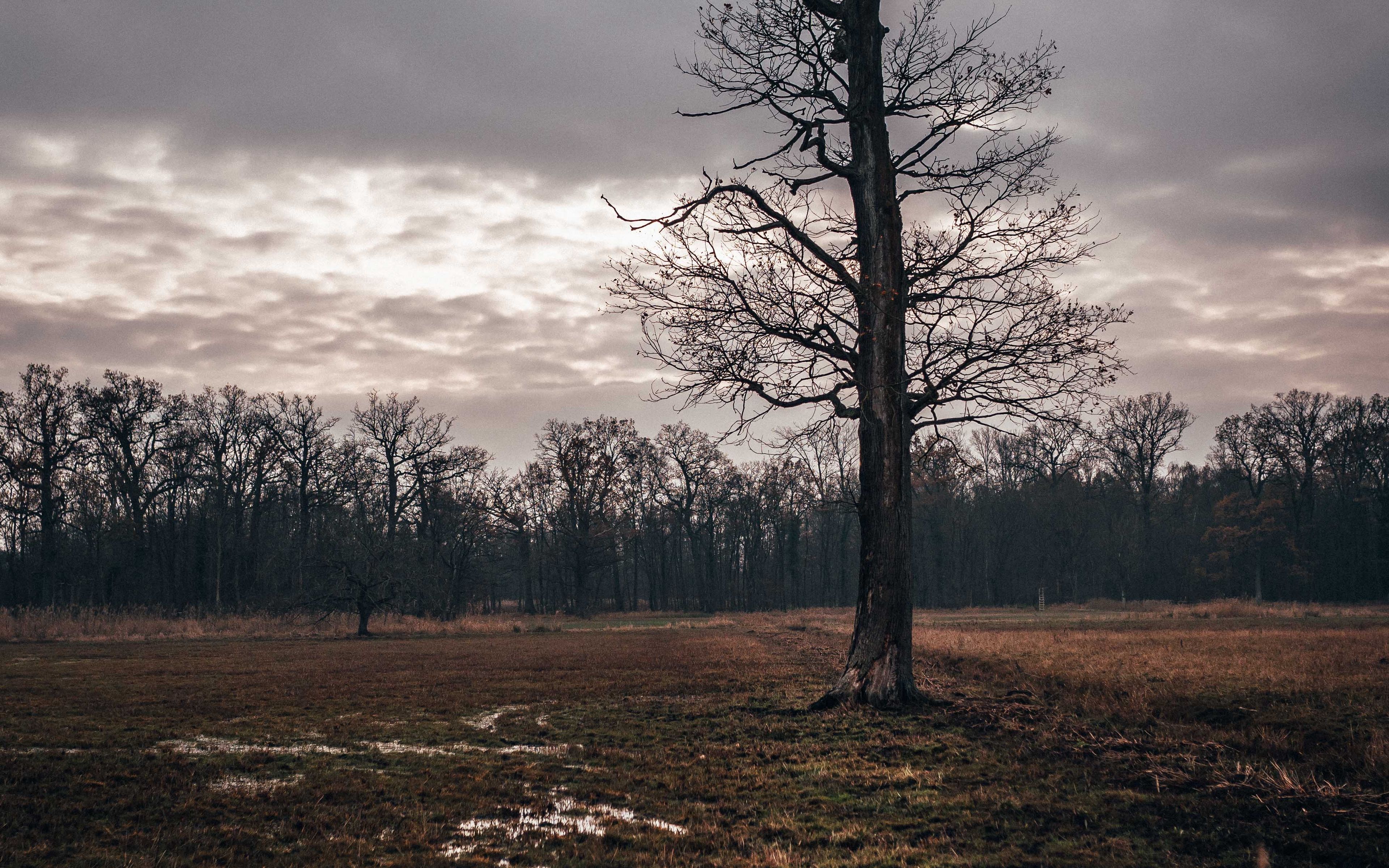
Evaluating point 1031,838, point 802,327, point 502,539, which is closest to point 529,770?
point 1031,838

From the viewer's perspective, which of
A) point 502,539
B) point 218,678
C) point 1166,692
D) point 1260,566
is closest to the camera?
point 1166,692

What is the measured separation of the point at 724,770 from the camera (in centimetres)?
731

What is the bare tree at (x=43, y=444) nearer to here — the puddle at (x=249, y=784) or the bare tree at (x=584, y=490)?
the bare tree at (x=584, y=490)

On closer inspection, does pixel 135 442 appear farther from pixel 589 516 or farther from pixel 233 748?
pixel 233 748

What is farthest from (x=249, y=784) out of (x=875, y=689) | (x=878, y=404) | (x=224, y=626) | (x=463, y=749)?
(x=224, y=626)

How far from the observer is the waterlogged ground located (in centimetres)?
489

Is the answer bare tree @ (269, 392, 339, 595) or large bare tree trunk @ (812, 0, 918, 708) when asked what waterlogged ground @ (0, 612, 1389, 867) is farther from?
bare tree @ (269, 392, 339, 595)

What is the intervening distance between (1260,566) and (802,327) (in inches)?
2379

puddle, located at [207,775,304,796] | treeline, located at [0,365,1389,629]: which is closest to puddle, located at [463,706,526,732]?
puddle, located at [207,775,304,796]

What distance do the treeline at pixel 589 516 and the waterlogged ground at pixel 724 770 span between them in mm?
22673

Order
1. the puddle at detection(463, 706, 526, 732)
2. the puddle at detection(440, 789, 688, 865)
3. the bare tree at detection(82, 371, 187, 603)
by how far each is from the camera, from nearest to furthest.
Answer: the puddle at detection(440, 789, 688, 865), the puddle at detection(463, 706, 526, 732), the bare tree at detection(82, 371, 187, 603)

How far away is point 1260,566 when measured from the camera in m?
56.5

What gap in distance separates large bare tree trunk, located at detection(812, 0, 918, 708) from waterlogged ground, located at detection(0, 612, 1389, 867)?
A: 933 millimetres

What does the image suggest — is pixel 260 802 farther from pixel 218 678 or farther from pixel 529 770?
pixel 218 678
